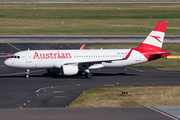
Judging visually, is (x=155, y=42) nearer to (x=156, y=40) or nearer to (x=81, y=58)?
(x=156, y=40)

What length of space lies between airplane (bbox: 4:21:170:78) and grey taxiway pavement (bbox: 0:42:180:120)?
5.46ft

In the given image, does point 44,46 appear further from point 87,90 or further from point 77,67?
point 87,90

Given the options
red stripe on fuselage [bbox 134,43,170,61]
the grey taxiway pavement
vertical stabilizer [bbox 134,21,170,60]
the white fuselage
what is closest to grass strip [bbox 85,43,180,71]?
the grey taxiway pavement

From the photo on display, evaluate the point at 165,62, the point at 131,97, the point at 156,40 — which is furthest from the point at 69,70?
the point at 165,62

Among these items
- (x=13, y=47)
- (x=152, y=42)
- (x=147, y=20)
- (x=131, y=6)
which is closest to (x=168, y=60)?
(x=152, y=42)

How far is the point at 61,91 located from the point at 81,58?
11.1m

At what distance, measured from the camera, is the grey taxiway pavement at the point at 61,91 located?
A: 78.4 ft

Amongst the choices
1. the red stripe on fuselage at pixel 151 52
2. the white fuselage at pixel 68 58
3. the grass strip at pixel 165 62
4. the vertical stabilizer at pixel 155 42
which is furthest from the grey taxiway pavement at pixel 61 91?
the vertical stabilizer at pixel 155 42

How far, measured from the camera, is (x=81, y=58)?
45000 mm

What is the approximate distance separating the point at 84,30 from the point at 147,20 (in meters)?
34.4

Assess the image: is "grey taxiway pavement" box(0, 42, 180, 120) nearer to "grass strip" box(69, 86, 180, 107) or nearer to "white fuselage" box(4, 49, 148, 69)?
"grass strip" box(69, 86, 180, 107)

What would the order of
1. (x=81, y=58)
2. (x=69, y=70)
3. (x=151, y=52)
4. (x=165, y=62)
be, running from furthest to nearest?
(x=165, y=62), (x=151, y=52), (x=81, y=58), (x=69, y=70)

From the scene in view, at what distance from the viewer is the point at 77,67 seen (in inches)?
1702

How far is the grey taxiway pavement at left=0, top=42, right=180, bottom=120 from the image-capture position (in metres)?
23.9
